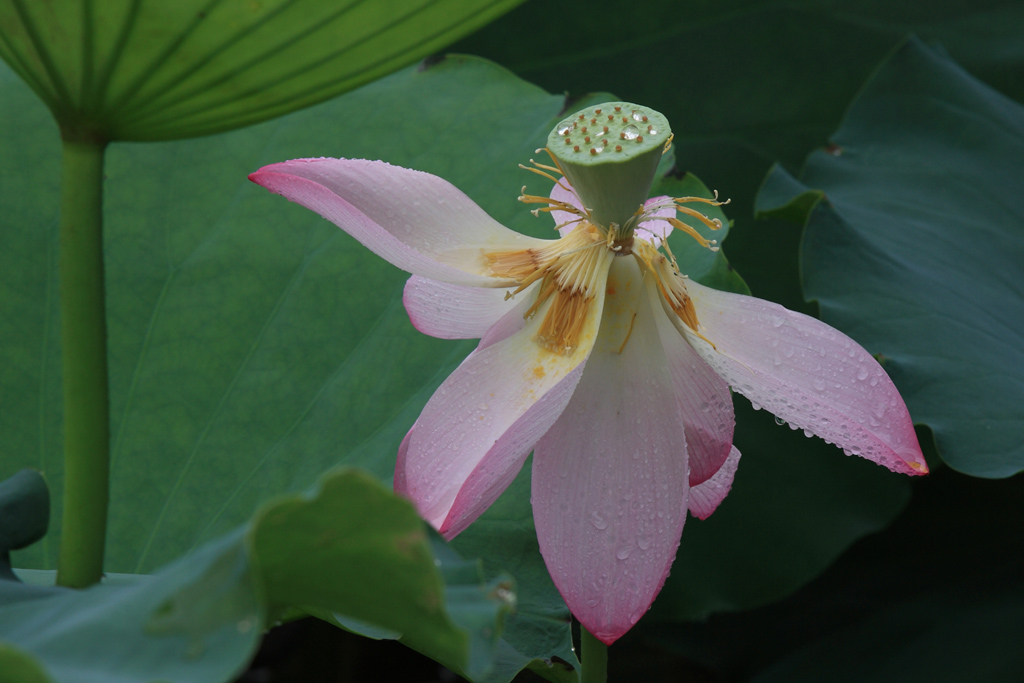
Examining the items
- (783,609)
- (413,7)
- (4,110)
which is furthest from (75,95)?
(783,609)

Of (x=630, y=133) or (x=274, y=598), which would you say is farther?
(x=630, y=133)

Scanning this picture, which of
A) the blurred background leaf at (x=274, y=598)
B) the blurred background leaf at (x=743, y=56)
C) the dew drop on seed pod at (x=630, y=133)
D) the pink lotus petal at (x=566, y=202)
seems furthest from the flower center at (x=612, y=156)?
the blurred background leaf at (x=743, y=56)

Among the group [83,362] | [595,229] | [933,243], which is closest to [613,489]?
[595,229]

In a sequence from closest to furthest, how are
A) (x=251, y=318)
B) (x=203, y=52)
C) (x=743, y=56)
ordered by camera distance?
(x=203, y=52) < (x=251, y=318) < (x=743, y=56)

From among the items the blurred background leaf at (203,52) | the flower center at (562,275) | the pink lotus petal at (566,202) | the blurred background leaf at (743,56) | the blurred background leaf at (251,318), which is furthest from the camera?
the blurred background leaf at (743,56)

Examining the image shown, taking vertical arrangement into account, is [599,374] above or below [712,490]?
above

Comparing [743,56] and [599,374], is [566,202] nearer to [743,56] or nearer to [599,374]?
[599,374]

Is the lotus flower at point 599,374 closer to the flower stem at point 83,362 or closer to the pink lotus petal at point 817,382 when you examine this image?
the pink lotus petal at point 817,382
